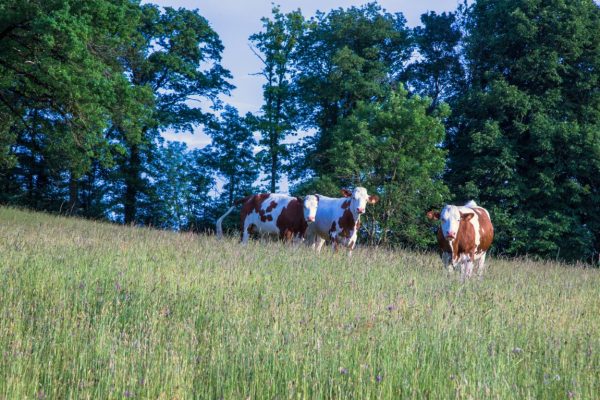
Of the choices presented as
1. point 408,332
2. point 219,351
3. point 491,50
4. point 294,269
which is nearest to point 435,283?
point 294,269

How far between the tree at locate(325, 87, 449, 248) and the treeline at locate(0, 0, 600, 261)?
84 mm

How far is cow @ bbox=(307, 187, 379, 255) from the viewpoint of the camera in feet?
Result: 48.3

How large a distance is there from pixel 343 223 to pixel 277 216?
234 centimetres

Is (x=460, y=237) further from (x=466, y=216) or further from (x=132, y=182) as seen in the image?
(x=132, y=182)

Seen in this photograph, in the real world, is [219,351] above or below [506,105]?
below

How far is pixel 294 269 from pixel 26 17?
12.7 metres

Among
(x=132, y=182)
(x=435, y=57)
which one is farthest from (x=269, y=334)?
(x=435, y=57)

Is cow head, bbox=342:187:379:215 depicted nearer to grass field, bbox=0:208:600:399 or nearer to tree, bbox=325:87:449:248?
grass field, bbox=0:208:600:399

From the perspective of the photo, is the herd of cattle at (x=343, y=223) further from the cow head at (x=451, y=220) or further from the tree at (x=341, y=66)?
the tree at (x=341, y=66)

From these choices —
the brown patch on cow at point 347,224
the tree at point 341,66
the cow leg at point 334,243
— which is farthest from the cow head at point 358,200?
the tree at point 341,66

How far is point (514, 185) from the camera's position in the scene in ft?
79.5

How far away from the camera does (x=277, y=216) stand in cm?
1656

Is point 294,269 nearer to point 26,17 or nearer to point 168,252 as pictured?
point 168,252

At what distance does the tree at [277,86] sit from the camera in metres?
32.0
